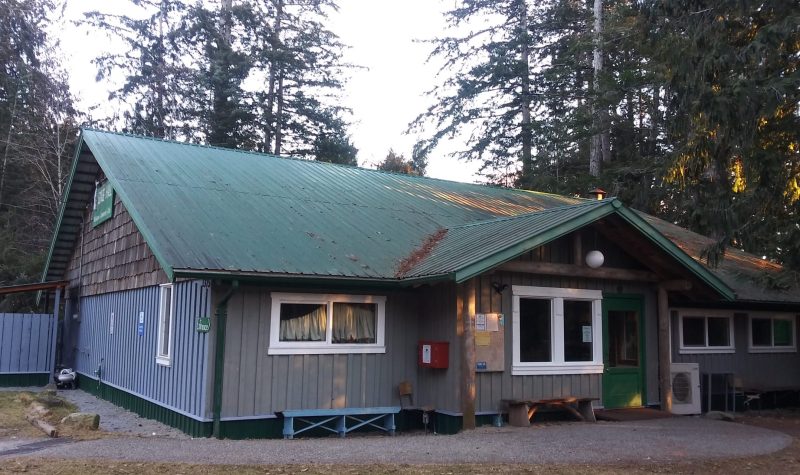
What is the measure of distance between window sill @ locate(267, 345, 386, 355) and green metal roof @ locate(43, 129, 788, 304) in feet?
3.94

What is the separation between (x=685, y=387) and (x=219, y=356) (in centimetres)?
886

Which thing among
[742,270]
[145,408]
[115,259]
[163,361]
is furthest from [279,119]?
[163,361]

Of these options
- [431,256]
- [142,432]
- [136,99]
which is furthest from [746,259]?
[136,99]

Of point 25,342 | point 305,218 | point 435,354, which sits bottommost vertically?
point 25,342

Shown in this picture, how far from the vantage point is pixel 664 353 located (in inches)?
533

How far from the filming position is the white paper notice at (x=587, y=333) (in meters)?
12.8

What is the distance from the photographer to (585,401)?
1228cm

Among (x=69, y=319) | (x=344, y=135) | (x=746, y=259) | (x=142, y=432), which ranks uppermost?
(x=344, y=135)

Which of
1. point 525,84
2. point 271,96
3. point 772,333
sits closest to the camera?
point 772,333

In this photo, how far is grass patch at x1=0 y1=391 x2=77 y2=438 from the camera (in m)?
10.6

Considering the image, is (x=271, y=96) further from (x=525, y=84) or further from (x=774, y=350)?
(x=774, y=350)

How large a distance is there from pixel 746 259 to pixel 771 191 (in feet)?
18.9

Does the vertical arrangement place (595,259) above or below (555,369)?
above

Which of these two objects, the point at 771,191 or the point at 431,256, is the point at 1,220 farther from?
the point at 771,191
